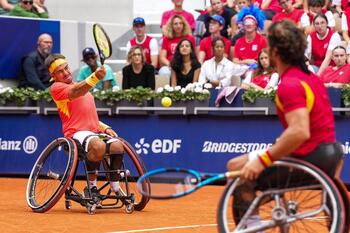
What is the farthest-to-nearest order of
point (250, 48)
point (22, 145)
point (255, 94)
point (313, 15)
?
point (313, 15), point (250, 48), point (22, 145), point (255, 94)

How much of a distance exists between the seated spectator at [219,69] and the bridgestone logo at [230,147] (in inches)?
44.5

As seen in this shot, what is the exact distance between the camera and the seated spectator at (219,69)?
15.6 m

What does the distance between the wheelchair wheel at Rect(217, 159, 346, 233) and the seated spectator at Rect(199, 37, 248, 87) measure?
29.3ft

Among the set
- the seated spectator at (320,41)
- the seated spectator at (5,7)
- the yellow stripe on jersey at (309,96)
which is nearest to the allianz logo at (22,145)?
the seated spectator at (5,7)

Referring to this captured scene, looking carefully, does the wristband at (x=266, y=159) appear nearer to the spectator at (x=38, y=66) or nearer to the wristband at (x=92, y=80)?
the wristband at (x=92, y=80)

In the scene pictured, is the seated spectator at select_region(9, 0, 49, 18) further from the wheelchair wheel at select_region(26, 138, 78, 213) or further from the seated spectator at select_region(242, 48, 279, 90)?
the wheelchair wheel at select_region(26, 138, 78, 213)

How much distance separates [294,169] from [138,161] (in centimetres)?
450

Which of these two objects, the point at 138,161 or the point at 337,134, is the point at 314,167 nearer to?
the point at 138,161

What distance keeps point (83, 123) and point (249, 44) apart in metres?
5.78

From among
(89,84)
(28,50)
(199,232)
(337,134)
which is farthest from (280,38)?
(28,50)

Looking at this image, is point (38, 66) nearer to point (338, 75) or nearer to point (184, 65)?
point (184, 65)

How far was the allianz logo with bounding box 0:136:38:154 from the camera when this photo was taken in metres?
16.0

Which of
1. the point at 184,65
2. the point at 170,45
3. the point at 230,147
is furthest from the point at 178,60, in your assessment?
the point at 230,147

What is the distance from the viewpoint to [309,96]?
662 cm
